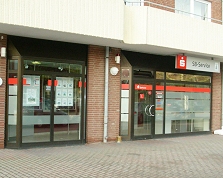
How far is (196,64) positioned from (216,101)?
2930 mm

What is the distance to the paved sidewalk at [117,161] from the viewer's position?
7173 millimetres

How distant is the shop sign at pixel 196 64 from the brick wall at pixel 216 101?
1.08 m

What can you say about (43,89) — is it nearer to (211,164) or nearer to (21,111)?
(21,111)

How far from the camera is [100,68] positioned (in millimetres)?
11328

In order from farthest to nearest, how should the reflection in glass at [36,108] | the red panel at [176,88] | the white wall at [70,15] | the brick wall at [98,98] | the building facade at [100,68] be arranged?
the red panel at [176,88] < the brick wall at [98,98] < the reflection in glass at [36,108] < the building facade at [100,68] < the white wall at [70,15]

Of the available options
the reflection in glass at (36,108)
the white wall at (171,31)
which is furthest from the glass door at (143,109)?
the reflection in glass at (36,108)

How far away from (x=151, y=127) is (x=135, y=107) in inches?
43.5

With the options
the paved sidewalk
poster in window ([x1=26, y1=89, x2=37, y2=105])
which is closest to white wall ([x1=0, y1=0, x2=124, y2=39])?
poster in window ([x1=26, y1=89, x2=37, y2=105])

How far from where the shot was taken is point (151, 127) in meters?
12.6

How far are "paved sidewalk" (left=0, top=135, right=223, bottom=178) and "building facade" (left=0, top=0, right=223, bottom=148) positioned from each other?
2.85 ft

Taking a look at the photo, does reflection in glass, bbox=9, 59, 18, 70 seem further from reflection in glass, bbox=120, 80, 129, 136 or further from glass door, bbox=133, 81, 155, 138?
glass door, bbox=133, 81, 155, 138

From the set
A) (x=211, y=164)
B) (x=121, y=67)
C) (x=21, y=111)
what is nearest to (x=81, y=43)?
(x=121, y=67)

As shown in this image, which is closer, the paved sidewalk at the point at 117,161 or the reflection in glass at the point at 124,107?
the paved sidewalk at the point at 117,161

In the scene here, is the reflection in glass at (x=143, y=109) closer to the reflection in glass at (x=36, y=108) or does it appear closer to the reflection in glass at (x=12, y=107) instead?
the reflection in glass at (x=36, y=108)
